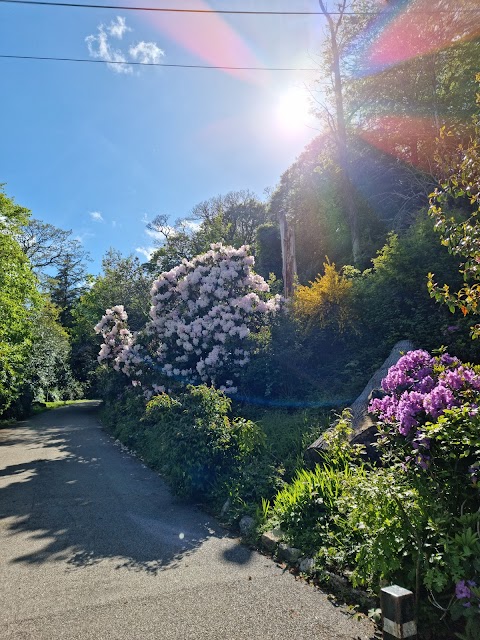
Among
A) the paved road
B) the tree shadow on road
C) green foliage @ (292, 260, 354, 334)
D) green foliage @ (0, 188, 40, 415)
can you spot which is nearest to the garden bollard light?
the paved road

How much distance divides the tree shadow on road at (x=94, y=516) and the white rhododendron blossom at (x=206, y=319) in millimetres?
2558

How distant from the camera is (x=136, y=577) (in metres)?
3.71

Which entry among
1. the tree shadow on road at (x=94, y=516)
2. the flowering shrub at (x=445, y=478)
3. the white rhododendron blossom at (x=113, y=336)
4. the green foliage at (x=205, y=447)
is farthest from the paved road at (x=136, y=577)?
the white rhododendron blossom at (x=113, y=336)

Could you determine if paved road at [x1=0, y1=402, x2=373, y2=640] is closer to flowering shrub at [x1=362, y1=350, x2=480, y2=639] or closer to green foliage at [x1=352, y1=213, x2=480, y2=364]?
flowering shrub at [x1=362, y1=350, x2=480, y2=639]

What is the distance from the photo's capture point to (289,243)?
11.9m

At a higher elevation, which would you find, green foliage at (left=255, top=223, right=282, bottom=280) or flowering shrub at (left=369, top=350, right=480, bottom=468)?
green foliage at (left=255, top=223, right=282, bottom=280)

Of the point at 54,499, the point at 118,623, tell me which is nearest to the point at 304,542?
the point at 118,623

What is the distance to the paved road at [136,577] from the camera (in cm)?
293

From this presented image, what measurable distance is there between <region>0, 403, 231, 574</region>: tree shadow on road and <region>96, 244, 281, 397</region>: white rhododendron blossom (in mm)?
2558

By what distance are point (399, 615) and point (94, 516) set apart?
4.26 meters

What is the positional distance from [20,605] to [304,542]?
2371 millimetres

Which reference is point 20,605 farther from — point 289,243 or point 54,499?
point 289,243

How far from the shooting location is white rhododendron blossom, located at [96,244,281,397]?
31.6ft

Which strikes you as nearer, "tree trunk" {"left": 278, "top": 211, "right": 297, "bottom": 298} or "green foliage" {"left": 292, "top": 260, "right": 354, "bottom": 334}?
"green foliage" {"left": 292, "top": 260, "right": 354, "bottom": 334}
